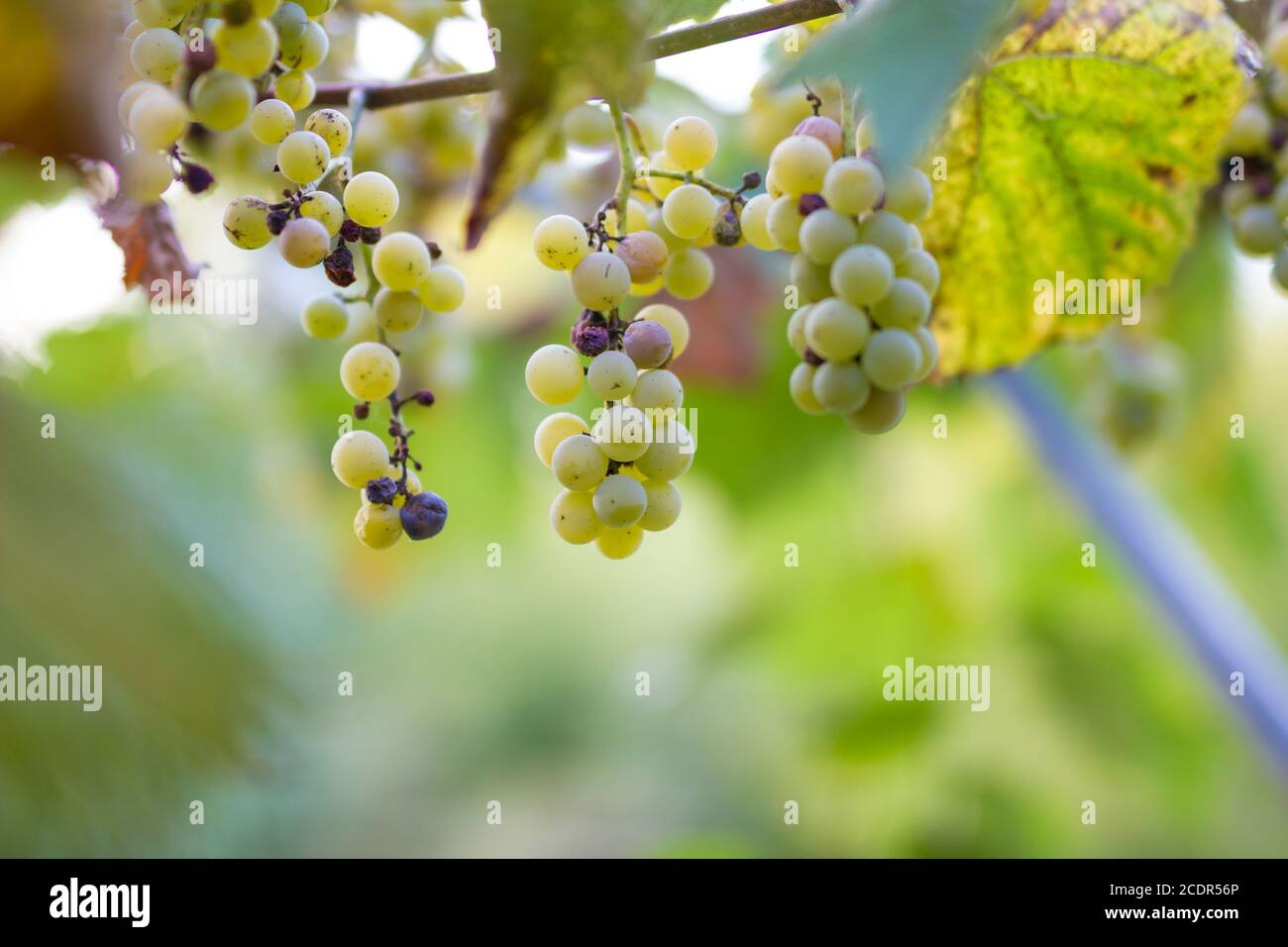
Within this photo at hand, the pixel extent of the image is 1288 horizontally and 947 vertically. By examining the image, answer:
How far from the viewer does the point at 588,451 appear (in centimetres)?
27

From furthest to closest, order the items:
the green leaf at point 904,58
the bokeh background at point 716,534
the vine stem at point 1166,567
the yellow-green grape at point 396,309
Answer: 1. the vine stem at point 1166,567
2. the bokeh background at point 716,534
3. the yellow-green grape at point 396,309
4. the green leaf at point 904,58

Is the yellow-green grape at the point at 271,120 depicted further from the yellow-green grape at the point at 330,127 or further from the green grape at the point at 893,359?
the green grape at the point at 893,359

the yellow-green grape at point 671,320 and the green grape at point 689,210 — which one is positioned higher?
the green grape at point 689,210

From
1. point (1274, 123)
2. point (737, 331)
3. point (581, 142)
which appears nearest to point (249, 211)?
point (581, 142)

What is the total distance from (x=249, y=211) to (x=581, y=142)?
0.20m

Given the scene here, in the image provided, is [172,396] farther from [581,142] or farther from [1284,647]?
[1284,647]

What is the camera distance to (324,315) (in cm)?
31

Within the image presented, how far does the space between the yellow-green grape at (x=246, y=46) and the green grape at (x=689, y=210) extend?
0.11 meters

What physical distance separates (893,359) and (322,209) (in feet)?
0.49

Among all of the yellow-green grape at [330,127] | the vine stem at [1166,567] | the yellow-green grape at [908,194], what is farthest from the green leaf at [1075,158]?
the vine stem at [1166,567]

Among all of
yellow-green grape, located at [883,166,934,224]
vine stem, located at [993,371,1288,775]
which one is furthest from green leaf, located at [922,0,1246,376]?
vine stem, located at [993,371,1288,775]

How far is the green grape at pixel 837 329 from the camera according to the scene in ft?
0.83

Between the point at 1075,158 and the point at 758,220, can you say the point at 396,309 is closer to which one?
the point at 758,220

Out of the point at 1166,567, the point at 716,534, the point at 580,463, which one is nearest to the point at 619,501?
the point at 580,463
